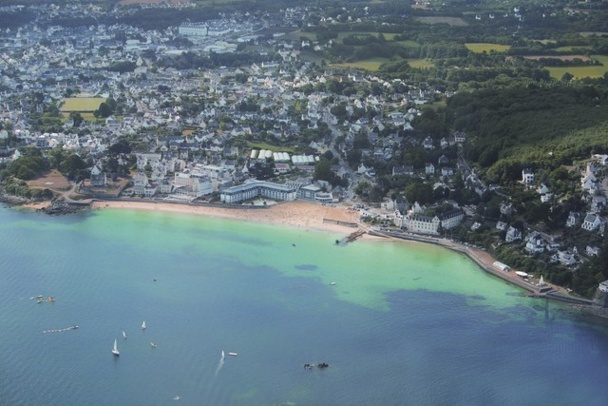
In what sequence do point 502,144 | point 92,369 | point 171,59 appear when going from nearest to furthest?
point 92,369
point 502,144
point 171,59

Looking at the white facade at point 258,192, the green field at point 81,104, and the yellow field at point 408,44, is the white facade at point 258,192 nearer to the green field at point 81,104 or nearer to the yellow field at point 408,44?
the green field at point 81,104

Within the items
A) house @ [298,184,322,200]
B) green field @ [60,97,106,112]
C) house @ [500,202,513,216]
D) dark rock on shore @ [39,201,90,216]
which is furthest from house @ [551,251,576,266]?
green field @ [60,97,106,112]

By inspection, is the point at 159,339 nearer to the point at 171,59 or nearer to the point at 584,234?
the point at 584,234

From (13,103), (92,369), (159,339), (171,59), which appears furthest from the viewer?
(171,59)

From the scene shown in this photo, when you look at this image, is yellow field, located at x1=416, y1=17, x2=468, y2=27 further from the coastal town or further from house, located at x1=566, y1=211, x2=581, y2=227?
→ house, located at x1=566, y1=211, x2=581, y2=227

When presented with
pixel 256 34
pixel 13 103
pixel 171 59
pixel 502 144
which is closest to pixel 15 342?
pixel 502 144

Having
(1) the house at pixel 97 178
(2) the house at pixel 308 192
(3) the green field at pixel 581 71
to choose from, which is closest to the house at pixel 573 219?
(2) the house at pixel 308 192
